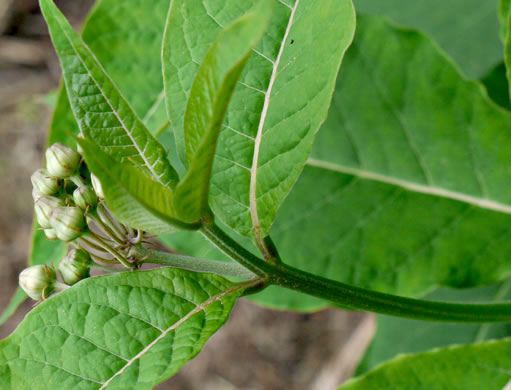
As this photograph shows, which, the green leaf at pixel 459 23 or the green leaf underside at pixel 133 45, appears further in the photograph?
the green leaf at pixel 459 23

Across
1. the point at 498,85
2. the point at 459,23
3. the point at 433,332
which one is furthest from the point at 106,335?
the point at 459,23

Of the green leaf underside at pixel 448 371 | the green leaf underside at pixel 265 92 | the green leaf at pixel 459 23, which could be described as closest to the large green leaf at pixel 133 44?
the green leaf underside at pixel 265 92

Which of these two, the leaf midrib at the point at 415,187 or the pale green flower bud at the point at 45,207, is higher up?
the pale green flower bud at the point at 45,207

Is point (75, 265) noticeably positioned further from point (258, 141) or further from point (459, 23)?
point (459, 23)

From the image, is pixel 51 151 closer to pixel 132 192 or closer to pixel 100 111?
pixel 100 111

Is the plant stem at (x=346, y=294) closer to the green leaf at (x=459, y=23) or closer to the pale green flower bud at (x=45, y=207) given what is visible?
the pale green flower bud at (x=45, y=207)

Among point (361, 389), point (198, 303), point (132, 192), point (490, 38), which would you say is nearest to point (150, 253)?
point (198, 303)
